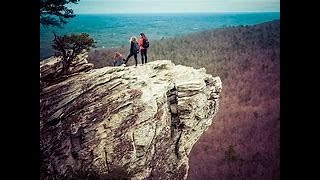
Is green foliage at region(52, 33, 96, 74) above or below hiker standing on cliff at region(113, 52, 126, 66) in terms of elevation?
above

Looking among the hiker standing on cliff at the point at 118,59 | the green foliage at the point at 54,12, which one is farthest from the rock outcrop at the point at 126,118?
the green foliage at the point at 54,12

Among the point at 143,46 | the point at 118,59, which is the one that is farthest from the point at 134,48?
the point at 118,59

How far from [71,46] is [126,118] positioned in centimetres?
103

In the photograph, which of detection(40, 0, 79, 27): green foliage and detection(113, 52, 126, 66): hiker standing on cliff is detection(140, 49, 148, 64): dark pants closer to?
detection(113, 52, 126, 66): hiker standing on cliff

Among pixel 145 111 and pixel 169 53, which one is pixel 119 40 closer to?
pixel 169 53

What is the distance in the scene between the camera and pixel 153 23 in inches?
173

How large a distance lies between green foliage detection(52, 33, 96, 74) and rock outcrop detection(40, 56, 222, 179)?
0.12 m

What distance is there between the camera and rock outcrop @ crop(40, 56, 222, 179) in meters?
4.00

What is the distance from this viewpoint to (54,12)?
4266 millimetres

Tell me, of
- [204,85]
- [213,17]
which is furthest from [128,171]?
[213,17]

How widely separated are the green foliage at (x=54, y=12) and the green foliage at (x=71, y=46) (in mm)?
176

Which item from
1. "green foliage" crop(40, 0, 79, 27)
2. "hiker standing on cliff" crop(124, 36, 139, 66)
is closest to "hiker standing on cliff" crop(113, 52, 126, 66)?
"hiker standing on cliff" crop(124, 36, 139, 66)

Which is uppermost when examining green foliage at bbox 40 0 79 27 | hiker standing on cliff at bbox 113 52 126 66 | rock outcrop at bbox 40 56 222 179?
green foliage at bbox 40 0 79 27

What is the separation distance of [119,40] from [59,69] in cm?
75
